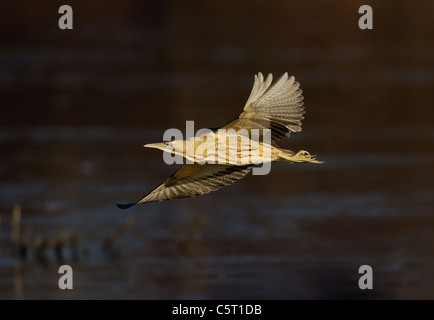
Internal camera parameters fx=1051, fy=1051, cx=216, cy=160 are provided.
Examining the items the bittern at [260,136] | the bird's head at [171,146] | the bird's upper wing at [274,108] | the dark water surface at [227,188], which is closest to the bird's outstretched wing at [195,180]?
the bittern at [260,136]

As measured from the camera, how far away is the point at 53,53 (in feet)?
68.3

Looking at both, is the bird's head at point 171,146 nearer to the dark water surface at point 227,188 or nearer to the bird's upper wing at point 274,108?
the bird's upper wing at point 274,108

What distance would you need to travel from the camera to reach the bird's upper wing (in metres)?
5.95

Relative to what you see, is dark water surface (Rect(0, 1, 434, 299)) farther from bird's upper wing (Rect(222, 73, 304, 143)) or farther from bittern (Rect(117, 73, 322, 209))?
bird's upper wing (Rect(222, 73, 304, 143))

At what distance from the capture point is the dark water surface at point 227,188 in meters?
10.7

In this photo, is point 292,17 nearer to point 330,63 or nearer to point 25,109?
point 330,63

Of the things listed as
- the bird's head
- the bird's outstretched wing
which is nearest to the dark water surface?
the bird's outstretched wing

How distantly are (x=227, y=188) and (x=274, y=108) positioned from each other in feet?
24.2

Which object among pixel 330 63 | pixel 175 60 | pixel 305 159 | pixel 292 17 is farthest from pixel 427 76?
pixel 305 159

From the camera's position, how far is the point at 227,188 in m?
13.4

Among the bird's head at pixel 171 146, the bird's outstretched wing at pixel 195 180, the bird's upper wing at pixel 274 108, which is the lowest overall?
the bird's outstretched wing at pixel 195 180

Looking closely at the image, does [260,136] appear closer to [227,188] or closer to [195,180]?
[195,180]

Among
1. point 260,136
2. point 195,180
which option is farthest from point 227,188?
point 260,136

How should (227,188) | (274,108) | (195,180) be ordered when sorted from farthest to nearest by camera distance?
(227,188)
(195,180)
(274,108)
